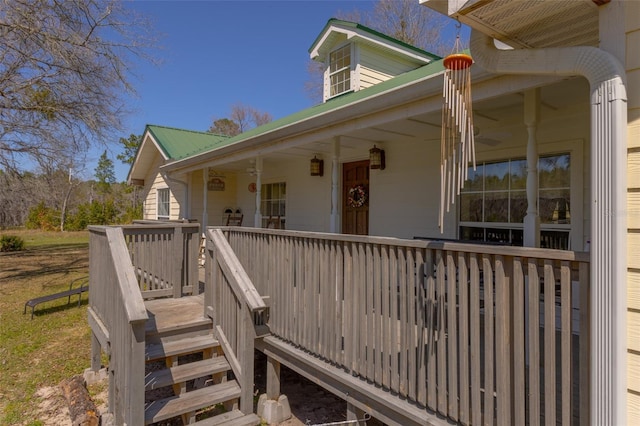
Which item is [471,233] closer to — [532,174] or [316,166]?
[532,174]

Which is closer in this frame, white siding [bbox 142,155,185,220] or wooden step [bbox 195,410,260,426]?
wooden step [bbox 195,410,260,426]

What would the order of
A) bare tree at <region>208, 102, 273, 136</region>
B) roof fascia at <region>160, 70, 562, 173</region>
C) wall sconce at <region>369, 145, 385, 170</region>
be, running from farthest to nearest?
1. bare tree at <region>208, 102, 273, 136</region>
2. wall sconce at <region>369, 145, 385, 170</region>
3. roof fascia at <region>160, 70, 562, 173</region>

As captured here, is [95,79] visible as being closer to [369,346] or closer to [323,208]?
[323,208]

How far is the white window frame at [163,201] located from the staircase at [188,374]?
8419 mm

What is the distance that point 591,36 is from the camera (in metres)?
2.34

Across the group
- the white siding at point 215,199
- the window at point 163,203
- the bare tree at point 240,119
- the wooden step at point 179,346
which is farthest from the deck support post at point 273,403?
the bare tree at point 240,119

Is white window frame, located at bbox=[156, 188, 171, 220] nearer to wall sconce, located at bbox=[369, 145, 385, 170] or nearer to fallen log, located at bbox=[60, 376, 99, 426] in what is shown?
fallen log, located at bbox=[60, 376, 99, 426]

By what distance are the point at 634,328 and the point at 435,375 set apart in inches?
42.2

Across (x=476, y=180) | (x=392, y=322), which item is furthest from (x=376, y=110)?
(x=392, y=322)

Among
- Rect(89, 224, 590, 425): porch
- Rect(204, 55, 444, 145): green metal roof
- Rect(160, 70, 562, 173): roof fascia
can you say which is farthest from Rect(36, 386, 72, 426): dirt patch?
Rect(204, 55, 444, 145): green metal roof

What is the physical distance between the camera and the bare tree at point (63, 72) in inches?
372

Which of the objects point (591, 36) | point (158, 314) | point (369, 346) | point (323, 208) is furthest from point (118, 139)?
point (591, 36)

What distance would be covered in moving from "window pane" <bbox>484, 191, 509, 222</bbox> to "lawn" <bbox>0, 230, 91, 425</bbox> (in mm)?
5671

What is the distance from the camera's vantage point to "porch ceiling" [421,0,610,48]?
1900 millimetres
